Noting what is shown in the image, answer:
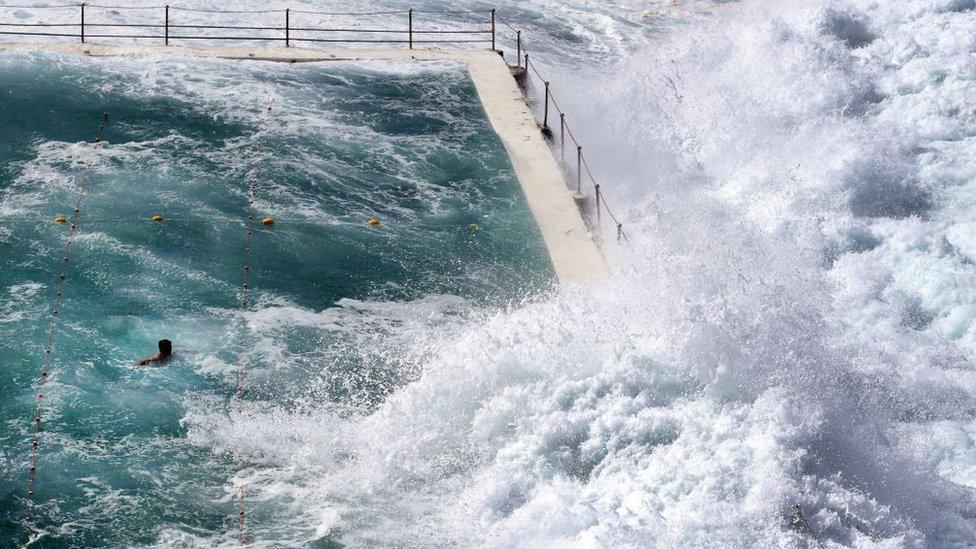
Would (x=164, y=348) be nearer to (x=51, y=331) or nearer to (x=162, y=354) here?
(x=162, y=354)

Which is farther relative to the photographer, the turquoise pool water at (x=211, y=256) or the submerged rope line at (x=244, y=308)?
the turquoise pool water at (x=211, y=256)

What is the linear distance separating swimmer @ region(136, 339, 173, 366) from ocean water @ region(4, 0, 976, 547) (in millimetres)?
926

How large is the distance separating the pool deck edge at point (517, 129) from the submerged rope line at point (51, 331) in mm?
3155

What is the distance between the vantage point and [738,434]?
40.8 feet

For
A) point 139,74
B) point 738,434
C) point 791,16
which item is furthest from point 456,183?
point 791,16

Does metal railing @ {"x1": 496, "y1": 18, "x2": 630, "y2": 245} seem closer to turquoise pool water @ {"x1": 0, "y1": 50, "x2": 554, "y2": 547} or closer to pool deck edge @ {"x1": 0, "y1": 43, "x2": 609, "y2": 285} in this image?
pool deck edge @ {"x1": 0, "y1": 43, "x2": 609, "y2": 285}

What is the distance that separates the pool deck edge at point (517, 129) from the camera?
17.1m

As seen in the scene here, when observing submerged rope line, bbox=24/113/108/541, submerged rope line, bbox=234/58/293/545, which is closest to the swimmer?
submerged rope line, bbox=234/58/293/545

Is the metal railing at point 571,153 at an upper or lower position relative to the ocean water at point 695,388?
upper

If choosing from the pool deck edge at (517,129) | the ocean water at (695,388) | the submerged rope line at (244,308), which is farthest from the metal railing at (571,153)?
the submerged rope line at (244,308)

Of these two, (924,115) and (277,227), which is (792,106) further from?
(277,227)

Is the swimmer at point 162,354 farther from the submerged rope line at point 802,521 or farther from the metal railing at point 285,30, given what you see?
the metal railing at point 285,30

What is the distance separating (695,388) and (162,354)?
20.1 feet

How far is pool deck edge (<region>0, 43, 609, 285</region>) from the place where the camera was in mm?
17062
